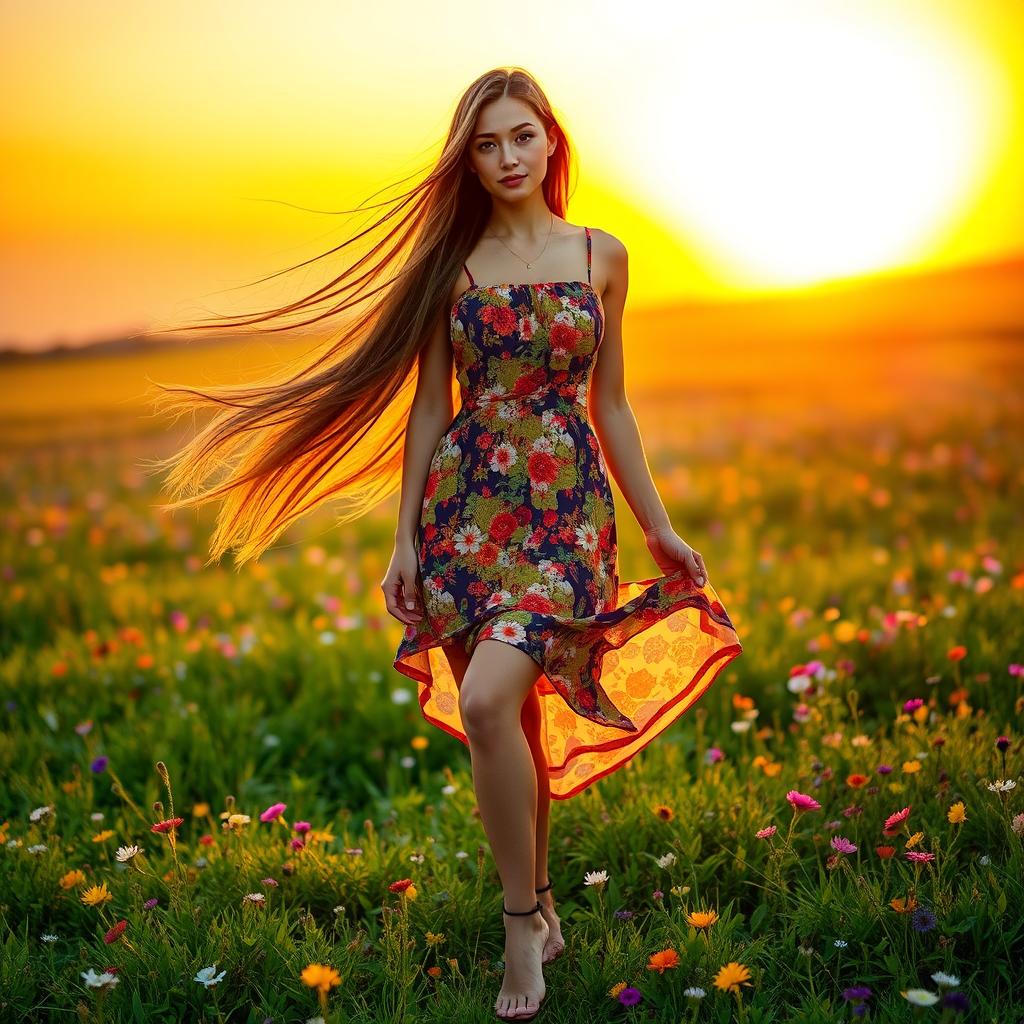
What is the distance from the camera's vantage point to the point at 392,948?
3.06 metres

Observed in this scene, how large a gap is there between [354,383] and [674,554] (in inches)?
43.0

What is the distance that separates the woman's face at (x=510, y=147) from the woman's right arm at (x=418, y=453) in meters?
0.42

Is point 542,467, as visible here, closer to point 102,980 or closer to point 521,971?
point 521,971

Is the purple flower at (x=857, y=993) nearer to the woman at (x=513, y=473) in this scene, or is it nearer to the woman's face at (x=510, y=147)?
the woman at (x=513, y=473)

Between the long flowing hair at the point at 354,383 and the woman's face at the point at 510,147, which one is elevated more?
the woman's face at the point at 510,147

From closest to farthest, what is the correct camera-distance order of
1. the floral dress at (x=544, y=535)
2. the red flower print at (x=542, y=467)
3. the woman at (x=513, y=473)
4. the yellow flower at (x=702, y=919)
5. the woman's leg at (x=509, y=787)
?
1. the yellow flower at (x=702, y=919)
2. the woman's leg at (x=509, y=787)
3. the woman at (x=513, y=473)
4. the floral dress at (x=544, y=535)
5. the red flower print at (x=542, y=467)

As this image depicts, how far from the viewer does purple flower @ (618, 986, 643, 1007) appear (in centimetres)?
270

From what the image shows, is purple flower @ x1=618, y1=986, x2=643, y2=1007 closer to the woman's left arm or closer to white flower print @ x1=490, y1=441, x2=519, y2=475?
the woman's left arm

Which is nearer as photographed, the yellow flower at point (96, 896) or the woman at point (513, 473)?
the woman at point (513, 473)

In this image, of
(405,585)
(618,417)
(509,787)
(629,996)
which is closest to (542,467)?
(618,417)

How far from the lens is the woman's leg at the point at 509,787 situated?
2918mm

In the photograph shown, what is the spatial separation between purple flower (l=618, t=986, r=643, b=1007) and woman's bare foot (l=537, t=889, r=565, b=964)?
0.48 meters

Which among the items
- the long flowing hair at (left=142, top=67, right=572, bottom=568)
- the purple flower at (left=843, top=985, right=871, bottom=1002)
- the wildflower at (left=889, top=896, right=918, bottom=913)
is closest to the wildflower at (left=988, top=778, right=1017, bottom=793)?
the wildflower at (left=889, top=896, right=918, bottom=913)

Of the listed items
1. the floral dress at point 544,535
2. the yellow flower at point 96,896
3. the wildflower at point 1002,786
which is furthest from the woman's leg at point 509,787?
the wildflower at point 1002,786
